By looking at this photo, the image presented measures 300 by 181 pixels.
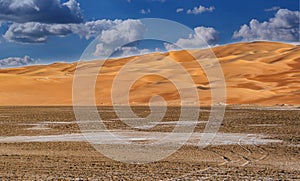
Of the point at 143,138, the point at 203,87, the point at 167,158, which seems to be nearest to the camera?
the point at 167,158

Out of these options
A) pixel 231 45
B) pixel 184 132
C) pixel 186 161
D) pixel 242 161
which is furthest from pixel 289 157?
pixel 231 45

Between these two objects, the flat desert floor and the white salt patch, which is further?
the white salt patch

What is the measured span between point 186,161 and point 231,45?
169896mm

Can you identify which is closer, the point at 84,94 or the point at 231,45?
the point at 84,94

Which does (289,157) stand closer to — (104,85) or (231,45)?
(104,85)

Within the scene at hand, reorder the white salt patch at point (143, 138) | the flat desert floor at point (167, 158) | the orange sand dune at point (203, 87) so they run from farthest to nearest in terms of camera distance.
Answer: the orange sand dune at point (203, 87)
the white salt patch at point (143, 138)
the flat desert floor at point (167, 158)

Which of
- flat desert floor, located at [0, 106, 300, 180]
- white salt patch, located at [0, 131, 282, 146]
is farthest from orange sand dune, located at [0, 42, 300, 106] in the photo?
flat desert floor, located at [0, 106, 300, 180]

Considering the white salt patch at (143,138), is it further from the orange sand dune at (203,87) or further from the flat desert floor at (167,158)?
the orange sand dune at (203,87)

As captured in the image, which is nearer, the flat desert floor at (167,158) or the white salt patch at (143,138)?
the flat desert floor at (167,158)

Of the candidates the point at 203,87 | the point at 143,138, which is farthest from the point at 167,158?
the point at 203,87

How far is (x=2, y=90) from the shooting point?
8775 cm

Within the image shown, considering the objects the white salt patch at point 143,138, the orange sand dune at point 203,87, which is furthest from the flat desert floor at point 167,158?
the orange sand dune at point 203,87

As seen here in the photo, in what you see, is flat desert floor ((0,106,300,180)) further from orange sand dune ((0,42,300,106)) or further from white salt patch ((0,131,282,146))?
orange sand dune ((0,42,300,106))

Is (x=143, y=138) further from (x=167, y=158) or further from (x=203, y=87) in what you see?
(x=203, y=87)
